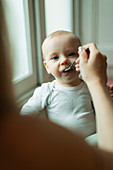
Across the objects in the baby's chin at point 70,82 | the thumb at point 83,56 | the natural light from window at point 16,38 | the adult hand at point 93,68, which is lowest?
the baby's chin at point 70,82

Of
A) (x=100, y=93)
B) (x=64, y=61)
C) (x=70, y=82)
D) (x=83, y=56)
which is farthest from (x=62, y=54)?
(x=100, y=93)

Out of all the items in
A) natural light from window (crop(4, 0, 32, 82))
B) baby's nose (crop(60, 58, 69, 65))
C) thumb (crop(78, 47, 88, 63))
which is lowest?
baby's nose (crop(60, 58, 69, 65))

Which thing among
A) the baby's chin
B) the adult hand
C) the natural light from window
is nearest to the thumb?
the adult hand

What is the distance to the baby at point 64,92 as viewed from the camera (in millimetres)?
938

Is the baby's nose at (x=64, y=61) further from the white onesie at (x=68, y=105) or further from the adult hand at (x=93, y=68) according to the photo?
the adult hand at (x=93, y=68)

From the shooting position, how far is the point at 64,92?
3.23 ft

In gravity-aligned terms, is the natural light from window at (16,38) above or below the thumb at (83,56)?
above

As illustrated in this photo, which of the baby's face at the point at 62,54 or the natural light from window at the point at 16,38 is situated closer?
the natural light from window at the point at 16,38

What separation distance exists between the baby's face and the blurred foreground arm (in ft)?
0.79

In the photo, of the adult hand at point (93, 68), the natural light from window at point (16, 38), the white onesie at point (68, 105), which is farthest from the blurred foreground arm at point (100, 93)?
the white onesie at point (68, 105)

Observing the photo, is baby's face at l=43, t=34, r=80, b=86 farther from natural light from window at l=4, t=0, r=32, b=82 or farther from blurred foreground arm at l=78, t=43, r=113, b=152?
blurred foreground arm at l=78, t=43, r=113, b=152

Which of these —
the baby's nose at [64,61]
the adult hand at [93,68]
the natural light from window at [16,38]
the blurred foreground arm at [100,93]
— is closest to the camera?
the natural light from window at [16,38]

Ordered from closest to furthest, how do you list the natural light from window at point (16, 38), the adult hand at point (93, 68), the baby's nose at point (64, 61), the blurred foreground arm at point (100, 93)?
the natural light from window at point (16, 38), the blurred foreground arm at point (100, 93), the adult hand at point (93, 68), the baby's nose at point (64, 61)

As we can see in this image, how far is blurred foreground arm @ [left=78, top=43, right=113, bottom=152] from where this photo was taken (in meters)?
0.46
